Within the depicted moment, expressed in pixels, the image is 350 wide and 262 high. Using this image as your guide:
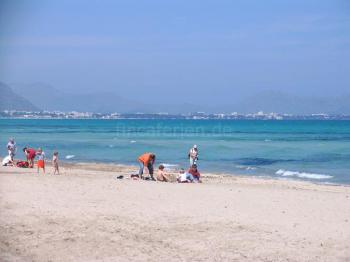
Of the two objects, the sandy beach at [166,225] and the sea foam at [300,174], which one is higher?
the sandy beach at [166,225]

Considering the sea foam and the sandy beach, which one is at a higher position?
the sandy beach

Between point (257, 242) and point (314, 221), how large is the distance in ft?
7.23

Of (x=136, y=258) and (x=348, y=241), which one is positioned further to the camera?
(x=348, y=241)

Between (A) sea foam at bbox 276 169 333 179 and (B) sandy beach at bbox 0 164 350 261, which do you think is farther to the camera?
(A) sea foam at bbox 276 169 333 179

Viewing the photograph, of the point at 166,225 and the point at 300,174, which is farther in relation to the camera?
the point at 300,174

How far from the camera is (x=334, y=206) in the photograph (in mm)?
12742

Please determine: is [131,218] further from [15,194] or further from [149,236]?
[15,194]

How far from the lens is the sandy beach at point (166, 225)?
850cm

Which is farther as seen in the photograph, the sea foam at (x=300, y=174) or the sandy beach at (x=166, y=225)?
the sea foam at (x=300, y=174)

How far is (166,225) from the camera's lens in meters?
10.1

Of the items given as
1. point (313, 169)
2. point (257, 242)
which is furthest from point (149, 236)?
point (313, 169)

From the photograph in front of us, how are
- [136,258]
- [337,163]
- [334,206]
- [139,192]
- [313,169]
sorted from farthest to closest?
[337,163] < [313,169] < [139,192] < [334,206] < [136,258]

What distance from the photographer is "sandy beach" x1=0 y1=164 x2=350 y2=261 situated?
8.50 m

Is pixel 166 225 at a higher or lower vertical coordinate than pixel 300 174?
higher
